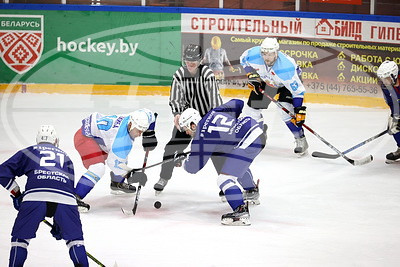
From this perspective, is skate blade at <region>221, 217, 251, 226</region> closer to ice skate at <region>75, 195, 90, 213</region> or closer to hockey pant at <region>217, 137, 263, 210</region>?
hockey pant at <region>217, 137, 263, 210</region>

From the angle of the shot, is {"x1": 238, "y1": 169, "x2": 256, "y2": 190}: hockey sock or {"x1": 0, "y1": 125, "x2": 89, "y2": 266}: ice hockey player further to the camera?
{"x1": 238, "y1": 169, "x2": 256, "y2": 190}: hockey sock

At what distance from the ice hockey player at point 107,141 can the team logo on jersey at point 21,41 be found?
15.6 feet

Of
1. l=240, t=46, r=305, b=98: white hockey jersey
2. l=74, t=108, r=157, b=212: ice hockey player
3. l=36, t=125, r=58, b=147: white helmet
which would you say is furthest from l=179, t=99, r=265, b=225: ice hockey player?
l=240, t=46, r=305, b=98: white hockey jersey

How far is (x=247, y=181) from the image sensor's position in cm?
561

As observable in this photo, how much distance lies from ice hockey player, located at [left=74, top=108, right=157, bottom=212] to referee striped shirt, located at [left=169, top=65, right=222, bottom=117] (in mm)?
519

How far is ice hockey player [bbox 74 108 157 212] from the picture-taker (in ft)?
16.9

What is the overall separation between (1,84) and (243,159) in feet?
18.9

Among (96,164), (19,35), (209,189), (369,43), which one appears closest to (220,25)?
(369,43)

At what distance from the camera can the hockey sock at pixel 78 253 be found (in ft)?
12.6

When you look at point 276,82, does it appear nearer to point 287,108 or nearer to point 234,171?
point 287,108

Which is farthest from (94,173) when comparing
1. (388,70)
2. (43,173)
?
(388,70)

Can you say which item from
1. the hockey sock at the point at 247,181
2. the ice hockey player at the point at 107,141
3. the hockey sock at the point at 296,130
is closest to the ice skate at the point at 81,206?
the ice hockey player at the point at 107,141

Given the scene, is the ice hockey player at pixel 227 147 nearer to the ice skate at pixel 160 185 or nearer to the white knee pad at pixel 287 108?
the ice skate at pixel 160 185

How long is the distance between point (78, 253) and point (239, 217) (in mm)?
1480
